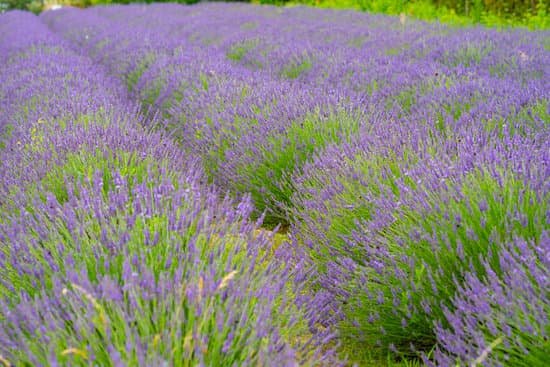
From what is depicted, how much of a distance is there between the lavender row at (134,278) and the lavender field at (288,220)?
0.01 m

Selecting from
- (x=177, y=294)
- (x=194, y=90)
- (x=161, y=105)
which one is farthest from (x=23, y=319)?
(x=161, y=105)

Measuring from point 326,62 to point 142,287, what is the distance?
4.33 meters

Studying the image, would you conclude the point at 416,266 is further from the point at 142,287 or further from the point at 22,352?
the point at 22,352

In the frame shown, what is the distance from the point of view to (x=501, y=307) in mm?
1542

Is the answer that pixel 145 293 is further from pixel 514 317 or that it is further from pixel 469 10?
pixel 469 10

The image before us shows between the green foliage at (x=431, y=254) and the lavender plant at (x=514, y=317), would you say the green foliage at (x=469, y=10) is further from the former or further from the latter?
the lavender plant at (x=514, y=317)

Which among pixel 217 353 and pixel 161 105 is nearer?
pixel 217 353

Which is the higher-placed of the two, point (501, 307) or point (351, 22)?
point (351, 22)

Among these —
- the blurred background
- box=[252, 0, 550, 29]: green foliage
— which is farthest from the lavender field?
box=[252, 0, 550, 29]: green foliage

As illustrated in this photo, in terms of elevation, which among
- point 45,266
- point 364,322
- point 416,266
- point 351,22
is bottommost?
point 364,322

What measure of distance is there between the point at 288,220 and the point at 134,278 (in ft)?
6.21

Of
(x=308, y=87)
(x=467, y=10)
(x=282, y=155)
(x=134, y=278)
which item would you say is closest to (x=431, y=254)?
(x=134, y=278)

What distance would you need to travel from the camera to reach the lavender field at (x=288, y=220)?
1437 millimetres

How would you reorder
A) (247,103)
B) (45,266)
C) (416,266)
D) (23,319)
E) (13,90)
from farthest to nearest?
(13,90) < (247,103) < (416,266) < (45,266) < (23,319)
